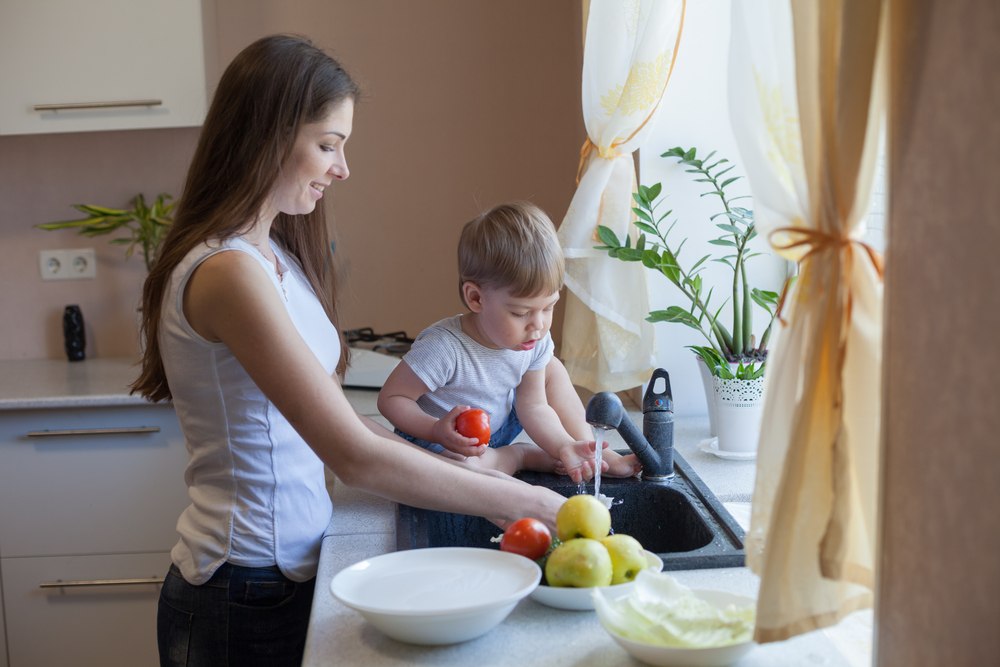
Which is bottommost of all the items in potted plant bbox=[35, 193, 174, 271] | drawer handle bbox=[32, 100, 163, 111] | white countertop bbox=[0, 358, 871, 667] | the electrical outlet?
white countertop bbox=[0, 358, 871, 667]

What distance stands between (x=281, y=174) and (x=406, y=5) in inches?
66.6

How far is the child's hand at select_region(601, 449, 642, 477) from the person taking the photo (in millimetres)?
1634

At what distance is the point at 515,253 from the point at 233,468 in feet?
1.75

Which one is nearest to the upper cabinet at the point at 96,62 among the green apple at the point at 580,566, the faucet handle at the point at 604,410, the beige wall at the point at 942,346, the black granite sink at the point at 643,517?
the black granite sink at the point at 643,517

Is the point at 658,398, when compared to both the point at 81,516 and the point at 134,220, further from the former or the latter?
the point at 134,220

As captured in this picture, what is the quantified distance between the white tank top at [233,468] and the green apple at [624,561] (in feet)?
1.52

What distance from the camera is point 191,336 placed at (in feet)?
4.29

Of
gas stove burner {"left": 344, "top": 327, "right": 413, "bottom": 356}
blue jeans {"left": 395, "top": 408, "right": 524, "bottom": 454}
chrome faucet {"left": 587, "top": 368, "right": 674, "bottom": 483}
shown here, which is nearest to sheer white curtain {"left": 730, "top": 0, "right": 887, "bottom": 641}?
chrome faucet {"left": 587, "top": 368, "right": 674, "bottom": 483}

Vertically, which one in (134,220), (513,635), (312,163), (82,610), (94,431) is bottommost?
(82,610)

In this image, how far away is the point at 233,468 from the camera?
4.50 feet

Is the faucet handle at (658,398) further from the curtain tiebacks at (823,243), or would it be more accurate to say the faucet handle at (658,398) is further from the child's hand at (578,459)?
the curtain tiebacks at (823,243)

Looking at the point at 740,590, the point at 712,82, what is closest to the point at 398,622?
the point at 740,590

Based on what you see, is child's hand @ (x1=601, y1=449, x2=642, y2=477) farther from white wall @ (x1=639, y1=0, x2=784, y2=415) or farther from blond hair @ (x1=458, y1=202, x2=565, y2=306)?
white wall @ (x1=639, y1=0, x2=784, y2=415)

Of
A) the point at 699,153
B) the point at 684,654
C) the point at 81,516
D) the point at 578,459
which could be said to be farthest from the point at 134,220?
the point at 684,654
